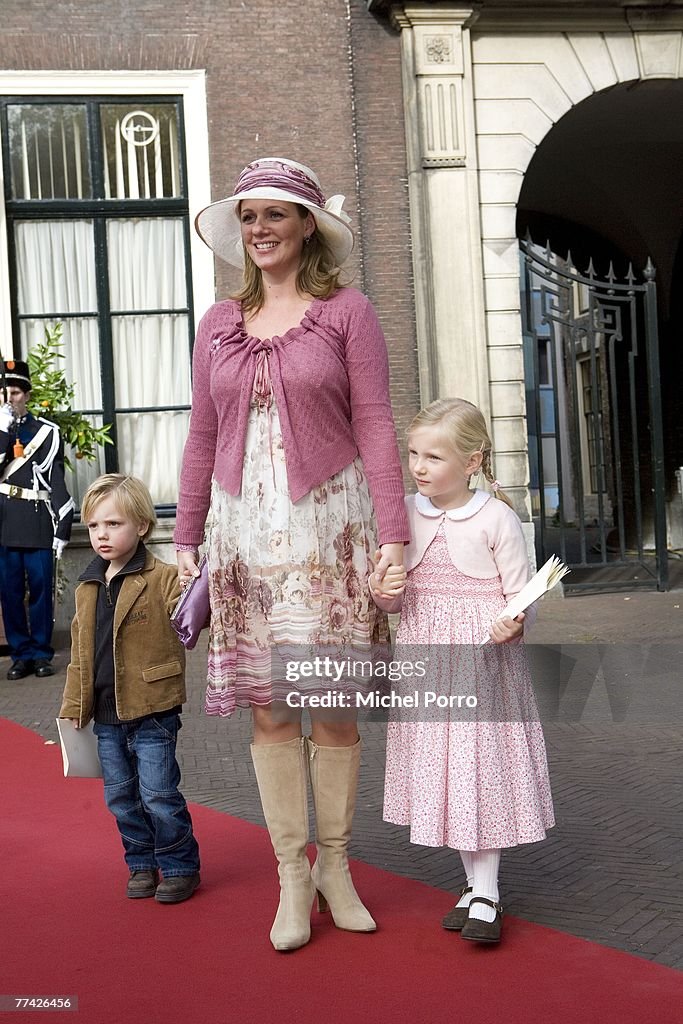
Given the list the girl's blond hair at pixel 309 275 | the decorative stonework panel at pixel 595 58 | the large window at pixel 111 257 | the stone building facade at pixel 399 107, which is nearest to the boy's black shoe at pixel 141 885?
the girl's blond hair at pixel 309 275

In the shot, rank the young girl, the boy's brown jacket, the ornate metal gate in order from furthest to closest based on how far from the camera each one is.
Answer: the ornate metal gate, the boy's brown jacket, the young girl

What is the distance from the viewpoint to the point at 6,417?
7.79 m

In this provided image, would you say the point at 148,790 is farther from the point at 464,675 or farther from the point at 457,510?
the point at 457,510

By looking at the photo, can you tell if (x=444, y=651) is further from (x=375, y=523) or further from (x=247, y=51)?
(x=247, y=51)

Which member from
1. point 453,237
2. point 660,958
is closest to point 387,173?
point 453,237

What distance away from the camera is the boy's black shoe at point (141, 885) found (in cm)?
350

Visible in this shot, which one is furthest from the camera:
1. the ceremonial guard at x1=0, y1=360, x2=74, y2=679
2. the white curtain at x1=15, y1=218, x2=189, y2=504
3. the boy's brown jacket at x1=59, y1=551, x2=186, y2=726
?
the white curtain at x1=15, y1=218, x2=189, y2=504

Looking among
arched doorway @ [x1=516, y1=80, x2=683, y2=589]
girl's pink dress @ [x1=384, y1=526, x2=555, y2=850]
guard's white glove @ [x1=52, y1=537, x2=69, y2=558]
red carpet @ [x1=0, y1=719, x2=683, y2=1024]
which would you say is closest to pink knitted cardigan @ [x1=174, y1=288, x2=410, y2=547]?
girl's pink dress @ [x1=384, y1=526, x2=555, y2=850]

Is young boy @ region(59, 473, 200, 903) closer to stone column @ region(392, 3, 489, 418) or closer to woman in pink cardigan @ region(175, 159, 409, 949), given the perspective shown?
woman in pink cardigan @ region(175, 159, 409, 949)

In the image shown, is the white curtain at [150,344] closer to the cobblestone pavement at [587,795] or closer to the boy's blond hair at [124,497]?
the cobblestone pavement at [587,795]

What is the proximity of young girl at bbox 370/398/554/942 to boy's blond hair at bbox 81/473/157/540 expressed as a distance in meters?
0.77

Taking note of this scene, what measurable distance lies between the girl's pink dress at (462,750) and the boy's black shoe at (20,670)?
193 inches

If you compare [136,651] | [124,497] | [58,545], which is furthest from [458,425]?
[58,545]

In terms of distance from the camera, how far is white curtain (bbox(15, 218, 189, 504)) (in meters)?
10.6
